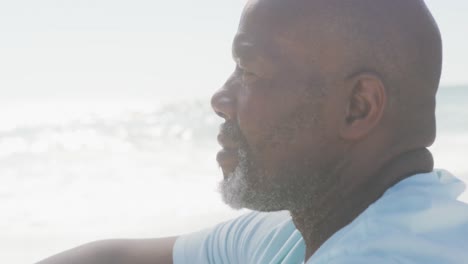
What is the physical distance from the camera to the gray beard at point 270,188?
4.95 ft

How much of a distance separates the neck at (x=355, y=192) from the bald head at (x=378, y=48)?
4 centimetres

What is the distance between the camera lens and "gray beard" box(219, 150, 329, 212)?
1.51m

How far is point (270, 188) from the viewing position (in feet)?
5.03

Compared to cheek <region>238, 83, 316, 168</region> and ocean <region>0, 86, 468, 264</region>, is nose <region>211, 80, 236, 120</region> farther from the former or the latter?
ocean <region>0, 86, 468, 264</region>

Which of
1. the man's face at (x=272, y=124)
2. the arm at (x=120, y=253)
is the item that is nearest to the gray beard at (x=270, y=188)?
the man's face at (x=272, y=124)

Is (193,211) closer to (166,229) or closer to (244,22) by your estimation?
(166,229)

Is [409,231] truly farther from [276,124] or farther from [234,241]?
[234,241]

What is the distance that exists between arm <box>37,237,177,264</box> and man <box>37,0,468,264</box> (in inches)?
16.6

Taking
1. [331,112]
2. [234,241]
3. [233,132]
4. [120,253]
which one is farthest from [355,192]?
→ [120,253]

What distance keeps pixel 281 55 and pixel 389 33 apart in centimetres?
20

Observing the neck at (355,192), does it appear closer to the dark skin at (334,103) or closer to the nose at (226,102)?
the dark skin at (334,103)

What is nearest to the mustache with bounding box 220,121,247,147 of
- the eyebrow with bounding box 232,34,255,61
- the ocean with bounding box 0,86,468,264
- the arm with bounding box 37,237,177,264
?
the eyebrow with bounding box 232,34,255,61

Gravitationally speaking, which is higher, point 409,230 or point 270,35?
point 270,35

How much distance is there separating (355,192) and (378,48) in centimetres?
26
